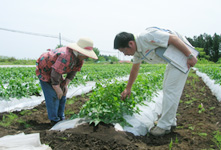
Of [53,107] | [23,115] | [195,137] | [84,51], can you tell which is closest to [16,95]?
[23,115]

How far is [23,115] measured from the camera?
3.66m

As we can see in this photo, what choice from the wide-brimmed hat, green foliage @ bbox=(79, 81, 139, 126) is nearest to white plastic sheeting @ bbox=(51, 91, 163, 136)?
green foliage @ bbox=(79, 81, 139, 126)

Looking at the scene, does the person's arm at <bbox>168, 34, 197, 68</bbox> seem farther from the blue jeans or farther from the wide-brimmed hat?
the blue jeans

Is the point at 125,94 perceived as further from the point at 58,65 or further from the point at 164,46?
the point at 58,65

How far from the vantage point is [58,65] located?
8.34 feet

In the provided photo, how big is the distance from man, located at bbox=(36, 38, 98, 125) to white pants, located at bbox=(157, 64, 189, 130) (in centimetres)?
115

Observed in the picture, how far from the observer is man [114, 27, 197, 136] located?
2.38 m

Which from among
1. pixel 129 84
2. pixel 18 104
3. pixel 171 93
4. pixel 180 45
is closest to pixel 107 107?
pixel 129 84

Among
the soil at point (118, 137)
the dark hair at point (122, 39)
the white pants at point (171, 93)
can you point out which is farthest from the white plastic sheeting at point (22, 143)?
the white pants at point (171, 93)

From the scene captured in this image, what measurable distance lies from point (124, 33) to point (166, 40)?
22.0 inches

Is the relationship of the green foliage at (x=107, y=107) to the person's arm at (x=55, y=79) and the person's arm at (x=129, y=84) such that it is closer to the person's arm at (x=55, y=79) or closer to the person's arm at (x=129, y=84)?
the person's arm at (x=129, y=84)

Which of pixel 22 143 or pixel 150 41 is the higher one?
pixel 150 41

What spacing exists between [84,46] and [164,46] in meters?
1.13

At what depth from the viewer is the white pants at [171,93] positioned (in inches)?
100
